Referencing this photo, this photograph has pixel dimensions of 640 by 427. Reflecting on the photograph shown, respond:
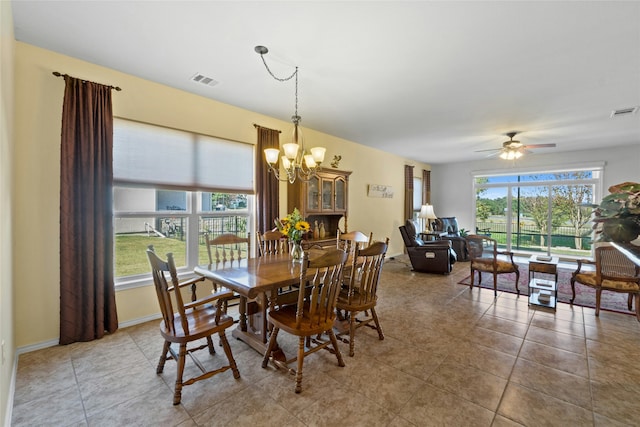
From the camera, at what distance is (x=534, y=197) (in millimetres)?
7258

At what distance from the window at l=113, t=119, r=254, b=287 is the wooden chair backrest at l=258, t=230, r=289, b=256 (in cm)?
80

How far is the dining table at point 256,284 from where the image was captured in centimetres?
213

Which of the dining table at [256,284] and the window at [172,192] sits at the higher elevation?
the window at [172,192]

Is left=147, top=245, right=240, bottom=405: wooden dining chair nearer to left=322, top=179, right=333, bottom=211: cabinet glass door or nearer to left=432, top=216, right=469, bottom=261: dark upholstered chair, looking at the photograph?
left=322, top=179, right=333, bottom=211: cabinet glass door

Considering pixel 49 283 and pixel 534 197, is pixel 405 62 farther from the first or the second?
pixel 534 197

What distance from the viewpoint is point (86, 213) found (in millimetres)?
2672

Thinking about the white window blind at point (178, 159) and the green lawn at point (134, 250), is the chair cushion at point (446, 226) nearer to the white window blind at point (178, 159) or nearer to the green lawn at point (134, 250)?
the white window blind at point (178, 159)

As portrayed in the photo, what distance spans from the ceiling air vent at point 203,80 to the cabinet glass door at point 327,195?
2220 mm

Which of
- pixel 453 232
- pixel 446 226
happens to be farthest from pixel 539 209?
pixel 446 226

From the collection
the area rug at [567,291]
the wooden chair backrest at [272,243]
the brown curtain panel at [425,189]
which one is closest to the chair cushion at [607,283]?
the area rug at [567,291]

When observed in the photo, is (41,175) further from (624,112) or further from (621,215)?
(624,112)

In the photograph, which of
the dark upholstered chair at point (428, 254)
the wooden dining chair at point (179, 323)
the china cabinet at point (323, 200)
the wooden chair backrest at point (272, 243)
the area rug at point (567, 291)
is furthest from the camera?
the dark upholstered chair at point (428, 254)

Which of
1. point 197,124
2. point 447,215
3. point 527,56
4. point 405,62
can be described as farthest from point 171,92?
point 447,215

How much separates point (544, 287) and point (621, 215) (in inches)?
137
